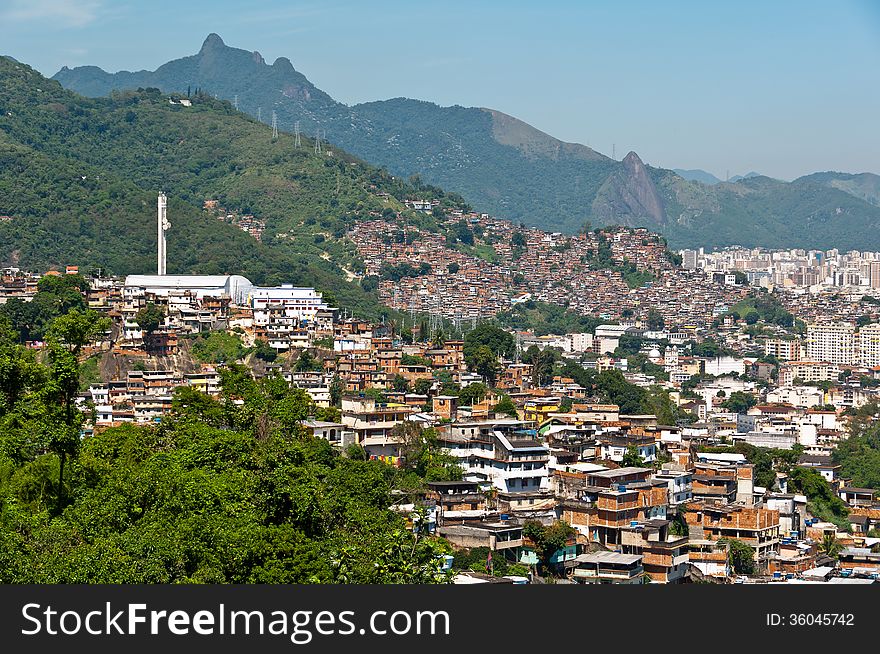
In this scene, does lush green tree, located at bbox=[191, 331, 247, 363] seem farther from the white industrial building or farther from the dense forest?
the dense forest

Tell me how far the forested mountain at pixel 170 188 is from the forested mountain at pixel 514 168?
2691 inches

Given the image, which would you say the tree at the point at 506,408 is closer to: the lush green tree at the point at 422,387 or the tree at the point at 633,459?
the lush green tree at the point at 422,387

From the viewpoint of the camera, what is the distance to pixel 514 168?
154000mm

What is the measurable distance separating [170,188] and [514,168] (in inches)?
3549

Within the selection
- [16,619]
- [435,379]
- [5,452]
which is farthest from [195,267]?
[16,619]

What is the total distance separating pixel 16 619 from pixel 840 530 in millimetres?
17734

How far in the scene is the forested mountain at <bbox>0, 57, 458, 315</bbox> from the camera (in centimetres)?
4728

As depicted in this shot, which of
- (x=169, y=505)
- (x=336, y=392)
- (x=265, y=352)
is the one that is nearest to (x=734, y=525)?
(x=336, y=392)

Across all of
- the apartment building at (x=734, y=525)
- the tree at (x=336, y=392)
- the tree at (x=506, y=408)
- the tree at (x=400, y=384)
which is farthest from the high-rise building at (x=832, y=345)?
the apartment building at (x=734, y=525)

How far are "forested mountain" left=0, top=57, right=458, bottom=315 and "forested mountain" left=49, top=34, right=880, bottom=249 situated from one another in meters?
68.3

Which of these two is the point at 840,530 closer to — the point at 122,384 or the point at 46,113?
the point at 122,384

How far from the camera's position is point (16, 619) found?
266 inches

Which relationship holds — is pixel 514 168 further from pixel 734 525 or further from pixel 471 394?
pixel 734 525

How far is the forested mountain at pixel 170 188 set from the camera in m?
47.3
